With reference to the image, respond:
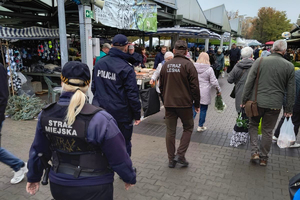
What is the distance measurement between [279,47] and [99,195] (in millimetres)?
3431

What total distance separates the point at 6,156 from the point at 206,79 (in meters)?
3.83

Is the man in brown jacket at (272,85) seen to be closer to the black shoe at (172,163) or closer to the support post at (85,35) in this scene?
the black shoe at (172,163)

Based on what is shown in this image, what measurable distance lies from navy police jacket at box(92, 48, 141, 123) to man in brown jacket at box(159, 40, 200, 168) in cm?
81

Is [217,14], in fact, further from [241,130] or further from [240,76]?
[241,130]

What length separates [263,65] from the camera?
381cm

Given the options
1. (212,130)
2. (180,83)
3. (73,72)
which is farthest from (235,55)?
(73,72)

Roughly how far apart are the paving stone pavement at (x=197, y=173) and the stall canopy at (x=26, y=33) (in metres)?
2.77

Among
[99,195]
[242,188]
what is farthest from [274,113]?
[99,195]

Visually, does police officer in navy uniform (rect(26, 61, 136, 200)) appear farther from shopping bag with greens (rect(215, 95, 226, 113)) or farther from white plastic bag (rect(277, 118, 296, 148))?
shopping bag with greens (rect(215, 95, 226, 113))

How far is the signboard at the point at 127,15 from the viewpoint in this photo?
23.4ft

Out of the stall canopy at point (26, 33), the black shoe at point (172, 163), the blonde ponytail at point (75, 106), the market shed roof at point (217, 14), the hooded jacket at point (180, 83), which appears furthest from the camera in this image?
the market shed roof at point (217, 14)

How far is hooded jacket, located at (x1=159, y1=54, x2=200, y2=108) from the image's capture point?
12.2 feet

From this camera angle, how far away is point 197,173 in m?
3.84

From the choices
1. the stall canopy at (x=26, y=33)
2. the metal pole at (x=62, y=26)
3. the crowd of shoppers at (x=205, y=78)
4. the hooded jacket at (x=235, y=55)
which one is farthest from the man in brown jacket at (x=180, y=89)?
the hooded jacket at (x=235, y=55)
